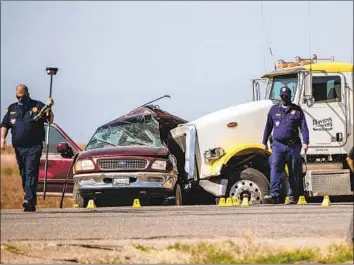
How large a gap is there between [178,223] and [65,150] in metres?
7.11

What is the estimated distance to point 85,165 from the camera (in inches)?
660

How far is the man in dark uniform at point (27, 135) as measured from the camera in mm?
14344

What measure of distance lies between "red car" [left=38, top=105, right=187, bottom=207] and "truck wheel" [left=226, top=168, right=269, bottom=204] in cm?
103

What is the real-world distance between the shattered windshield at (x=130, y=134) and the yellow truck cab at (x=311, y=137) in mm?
671

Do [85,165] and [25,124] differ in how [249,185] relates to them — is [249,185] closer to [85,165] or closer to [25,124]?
[85,165]

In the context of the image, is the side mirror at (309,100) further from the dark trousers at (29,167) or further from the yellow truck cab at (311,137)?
the dark trousers at (29,167)

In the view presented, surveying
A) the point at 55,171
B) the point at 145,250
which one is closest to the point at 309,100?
the point at 55,171

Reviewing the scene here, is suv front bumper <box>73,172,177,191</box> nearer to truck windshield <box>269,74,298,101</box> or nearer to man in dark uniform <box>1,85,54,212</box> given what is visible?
man in dark uniform <box>1,85,54,212</box>

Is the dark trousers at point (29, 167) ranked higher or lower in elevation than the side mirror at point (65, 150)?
lower

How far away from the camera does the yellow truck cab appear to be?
672 inches

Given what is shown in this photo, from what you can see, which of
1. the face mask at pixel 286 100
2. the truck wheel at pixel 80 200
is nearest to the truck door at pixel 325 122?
the face mask at pixel 286 100

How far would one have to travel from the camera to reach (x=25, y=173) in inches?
568

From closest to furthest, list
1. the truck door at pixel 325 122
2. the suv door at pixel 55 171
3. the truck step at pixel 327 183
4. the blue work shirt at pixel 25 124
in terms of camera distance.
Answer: the blue work shirt at pixel 25 124 → the truck step at pixel 327 183 → the truck door at pixel 325 122 → the suv door at pixel 55 171

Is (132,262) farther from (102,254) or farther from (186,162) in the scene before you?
(186,162)
